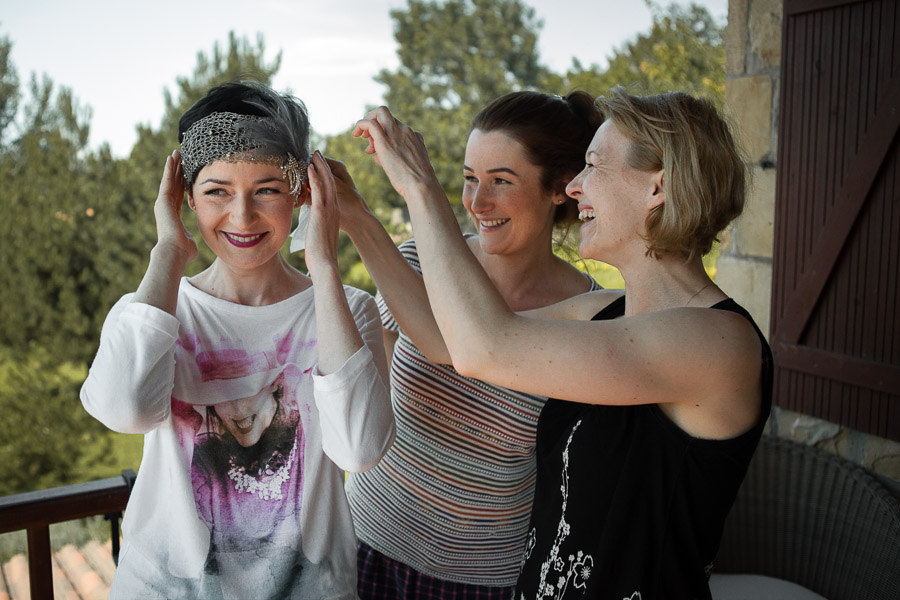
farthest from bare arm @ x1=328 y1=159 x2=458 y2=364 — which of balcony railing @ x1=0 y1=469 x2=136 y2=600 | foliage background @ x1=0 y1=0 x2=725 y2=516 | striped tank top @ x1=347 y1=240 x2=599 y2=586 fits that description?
foliage background @ x1=0 y1=0 x2=725 y2=516

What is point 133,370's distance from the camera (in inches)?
56.4

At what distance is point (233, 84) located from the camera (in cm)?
171

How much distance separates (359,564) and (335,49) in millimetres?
17397

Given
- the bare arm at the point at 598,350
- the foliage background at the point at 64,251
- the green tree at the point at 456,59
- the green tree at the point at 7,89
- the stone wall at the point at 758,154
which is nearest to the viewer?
the bare arm at the point at 598,350

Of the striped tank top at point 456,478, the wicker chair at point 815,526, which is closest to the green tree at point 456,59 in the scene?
the wicker chair at point 815,526

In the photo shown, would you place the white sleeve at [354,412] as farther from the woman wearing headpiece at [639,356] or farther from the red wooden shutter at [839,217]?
the red wooden shutter at [839,217]

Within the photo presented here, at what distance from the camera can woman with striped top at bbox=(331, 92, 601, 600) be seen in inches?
76.5

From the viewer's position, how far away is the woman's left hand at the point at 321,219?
5.10 ft

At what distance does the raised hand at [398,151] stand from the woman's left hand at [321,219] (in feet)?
0.43

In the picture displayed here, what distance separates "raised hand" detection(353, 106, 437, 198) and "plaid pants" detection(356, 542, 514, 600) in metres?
0.99

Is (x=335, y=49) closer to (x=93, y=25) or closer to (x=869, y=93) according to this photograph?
(x=93, y=25)

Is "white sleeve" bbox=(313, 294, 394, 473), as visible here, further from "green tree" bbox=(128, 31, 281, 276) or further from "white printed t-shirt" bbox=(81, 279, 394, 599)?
"green tree" bbox=(128, 31, 281, 276)

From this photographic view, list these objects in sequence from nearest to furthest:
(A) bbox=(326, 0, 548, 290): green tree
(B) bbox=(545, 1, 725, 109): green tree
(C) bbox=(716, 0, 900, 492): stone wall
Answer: (C) bbox=(716, 0, 900, 492): stone wall
(B) bbox=(545, 1, 725, 109): green tree
(A) bbox=(326, 0, 548, 290): green tree

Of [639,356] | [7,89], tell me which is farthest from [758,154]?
[7,89]
